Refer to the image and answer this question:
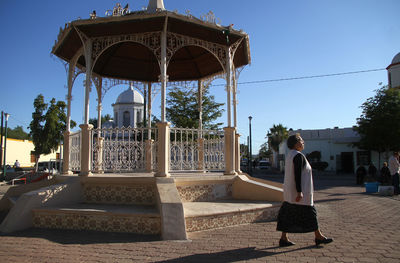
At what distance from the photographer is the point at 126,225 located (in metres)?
4.94

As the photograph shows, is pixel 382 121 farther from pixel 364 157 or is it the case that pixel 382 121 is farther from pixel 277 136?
pixel 277 136

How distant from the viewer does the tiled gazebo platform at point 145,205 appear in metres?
4.89

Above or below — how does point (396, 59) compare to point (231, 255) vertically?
above

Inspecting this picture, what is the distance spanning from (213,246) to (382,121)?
2391cm

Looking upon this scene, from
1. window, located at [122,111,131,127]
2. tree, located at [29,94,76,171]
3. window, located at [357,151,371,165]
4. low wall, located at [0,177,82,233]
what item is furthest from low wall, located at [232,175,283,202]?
window, located at [122,111,131,127]

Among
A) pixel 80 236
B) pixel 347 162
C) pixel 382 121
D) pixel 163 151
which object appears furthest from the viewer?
pixel 347 162

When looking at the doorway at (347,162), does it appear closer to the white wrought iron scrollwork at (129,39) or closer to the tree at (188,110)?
the tree at (188,110)

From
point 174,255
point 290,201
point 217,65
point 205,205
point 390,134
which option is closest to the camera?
point 174,255

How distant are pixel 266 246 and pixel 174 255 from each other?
4.55 feet

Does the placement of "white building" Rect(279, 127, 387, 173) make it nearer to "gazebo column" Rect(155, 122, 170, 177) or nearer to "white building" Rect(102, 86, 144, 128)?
"white building" Rect(102, 86, 144, 128)

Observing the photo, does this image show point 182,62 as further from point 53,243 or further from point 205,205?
point 53,243

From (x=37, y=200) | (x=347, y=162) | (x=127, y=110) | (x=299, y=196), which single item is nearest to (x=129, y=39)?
(x=37, y=200)

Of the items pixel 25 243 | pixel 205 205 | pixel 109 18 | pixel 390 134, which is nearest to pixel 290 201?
pixel 205 205

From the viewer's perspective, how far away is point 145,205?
5805mm
